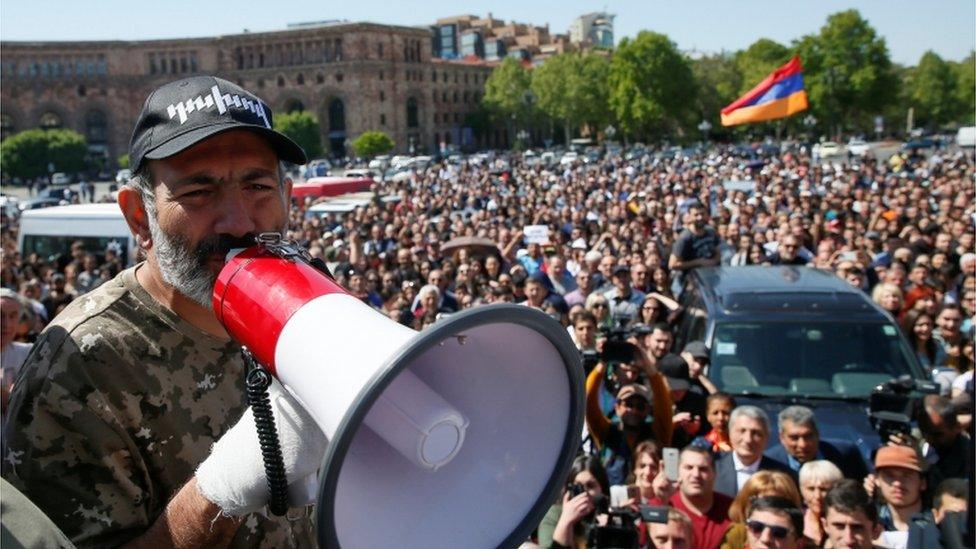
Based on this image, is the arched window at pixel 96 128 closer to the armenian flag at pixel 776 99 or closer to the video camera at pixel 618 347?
the armenian flag at pixel 776 99

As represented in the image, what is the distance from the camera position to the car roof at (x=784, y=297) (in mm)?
6137

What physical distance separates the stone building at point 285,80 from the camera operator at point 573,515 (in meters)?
84.6

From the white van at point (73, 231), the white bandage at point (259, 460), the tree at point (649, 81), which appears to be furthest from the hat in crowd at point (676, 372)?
the tree at point (649, 81)

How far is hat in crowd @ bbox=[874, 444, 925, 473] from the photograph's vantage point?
4.27 m

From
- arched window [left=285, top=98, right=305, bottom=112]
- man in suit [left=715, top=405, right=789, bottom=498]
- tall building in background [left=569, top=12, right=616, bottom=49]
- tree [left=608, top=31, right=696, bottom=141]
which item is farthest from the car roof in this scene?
tall building in background [left=569, top=12, right=616, bottom=49]

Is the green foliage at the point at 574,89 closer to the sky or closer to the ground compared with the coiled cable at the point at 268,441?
closer to the sky

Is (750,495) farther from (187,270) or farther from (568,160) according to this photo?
(568,160)

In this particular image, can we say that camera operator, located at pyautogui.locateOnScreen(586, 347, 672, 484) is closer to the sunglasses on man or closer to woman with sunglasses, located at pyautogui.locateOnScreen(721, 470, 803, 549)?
woman with sunglasses, located at pyautogui.locateOnScreen(721, 470, 803, 549)

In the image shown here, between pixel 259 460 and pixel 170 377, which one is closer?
pixel 259 460

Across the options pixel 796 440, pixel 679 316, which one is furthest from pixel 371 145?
pixel 796 440

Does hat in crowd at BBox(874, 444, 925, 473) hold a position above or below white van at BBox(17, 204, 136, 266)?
above

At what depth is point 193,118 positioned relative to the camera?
1829mm

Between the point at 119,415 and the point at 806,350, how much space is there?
5.01 metres

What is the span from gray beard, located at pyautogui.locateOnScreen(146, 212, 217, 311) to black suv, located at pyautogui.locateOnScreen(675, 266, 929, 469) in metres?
4.28
